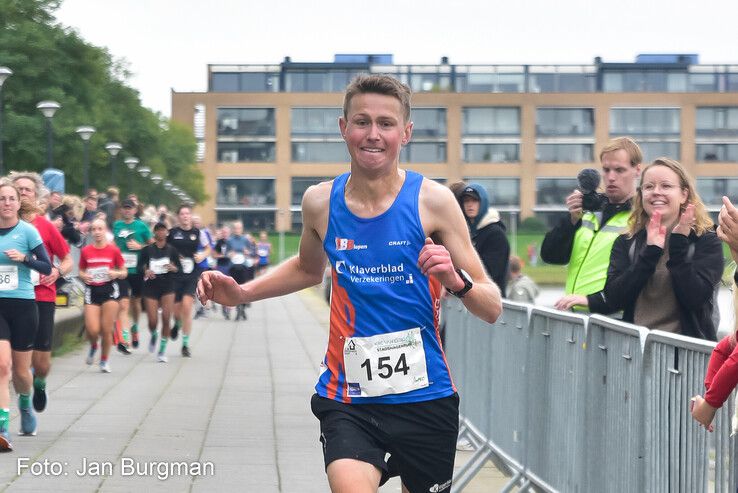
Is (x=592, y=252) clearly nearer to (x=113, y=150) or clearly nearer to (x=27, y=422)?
(x=27, y=422)

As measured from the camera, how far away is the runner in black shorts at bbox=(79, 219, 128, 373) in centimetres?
1662

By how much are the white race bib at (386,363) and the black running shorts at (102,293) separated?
1201cm

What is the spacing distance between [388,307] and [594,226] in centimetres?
350

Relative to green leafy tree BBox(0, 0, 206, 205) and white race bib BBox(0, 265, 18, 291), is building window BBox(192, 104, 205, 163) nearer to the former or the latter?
green leafy tree BBox(0, 0, 206, 205)

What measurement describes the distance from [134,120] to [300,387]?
53.5 meters

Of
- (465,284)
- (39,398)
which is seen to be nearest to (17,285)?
(39,398)

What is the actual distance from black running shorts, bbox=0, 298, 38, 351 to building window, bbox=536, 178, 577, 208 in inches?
4118

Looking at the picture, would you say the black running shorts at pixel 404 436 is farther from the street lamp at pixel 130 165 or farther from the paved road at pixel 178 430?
the street lamp at pixel 130 165

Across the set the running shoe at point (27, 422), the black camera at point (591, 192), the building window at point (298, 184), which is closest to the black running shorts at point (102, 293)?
the running shoe at point (27, 422)

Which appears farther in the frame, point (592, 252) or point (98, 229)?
point (98, 229)

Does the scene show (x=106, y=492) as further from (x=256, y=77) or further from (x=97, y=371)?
(x=256, y=77)

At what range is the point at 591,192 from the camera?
26.5ft

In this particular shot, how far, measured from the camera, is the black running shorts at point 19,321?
10.3 m

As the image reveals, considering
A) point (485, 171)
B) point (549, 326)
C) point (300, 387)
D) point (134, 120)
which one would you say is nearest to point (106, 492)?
point (549, 326)
